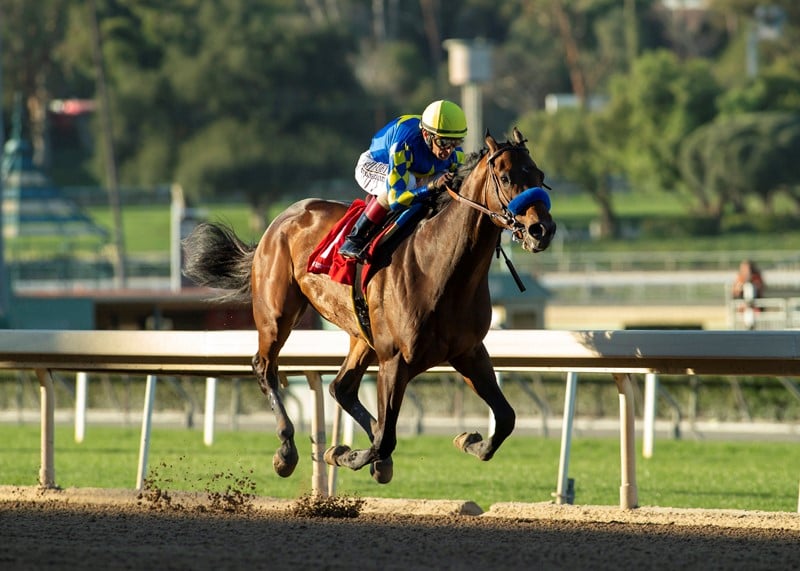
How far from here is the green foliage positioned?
8234 millimetres

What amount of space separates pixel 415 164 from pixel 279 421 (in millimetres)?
1344

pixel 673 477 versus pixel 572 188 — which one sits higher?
pixel 572 188

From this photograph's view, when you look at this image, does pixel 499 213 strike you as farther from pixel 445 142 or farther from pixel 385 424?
pixel 385 424

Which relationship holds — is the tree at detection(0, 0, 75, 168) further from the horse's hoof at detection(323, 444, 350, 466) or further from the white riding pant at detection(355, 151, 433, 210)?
the horse's hoof at detection(323, 444, 350, 466)

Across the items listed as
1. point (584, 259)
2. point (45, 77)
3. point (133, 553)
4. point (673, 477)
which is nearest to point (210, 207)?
point (45, 77)

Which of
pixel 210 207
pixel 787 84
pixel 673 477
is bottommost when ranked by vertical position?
pixel 673 477

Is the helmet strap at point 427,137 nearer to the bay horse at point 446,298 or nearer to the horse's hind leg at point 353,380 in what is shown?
the bay horse at point 446,298

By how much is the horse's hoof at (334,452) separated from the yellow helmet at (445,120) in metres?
1.30

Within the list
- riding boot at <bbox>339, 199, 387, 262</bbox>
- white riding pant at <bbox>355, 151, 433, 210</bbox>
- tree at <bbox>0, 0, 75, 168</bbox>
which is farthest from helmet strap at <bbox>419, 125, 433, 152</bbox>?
tree at <bbox>0, 0, 75, 168</bbox>

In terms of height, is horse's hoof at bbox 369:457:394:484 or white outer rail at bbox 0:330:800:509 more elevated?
white outer rail at bbox 0:330:800:509

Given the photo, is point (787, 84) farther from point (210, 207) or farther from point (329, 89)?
point (210, 207)

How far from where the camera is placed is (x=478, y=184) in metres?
5.95

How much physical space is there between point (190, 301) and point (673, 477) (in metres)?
11.2

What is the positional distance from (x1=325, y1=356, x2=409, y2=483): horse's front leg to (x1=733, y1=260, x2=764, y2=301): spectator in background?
11673 mm
